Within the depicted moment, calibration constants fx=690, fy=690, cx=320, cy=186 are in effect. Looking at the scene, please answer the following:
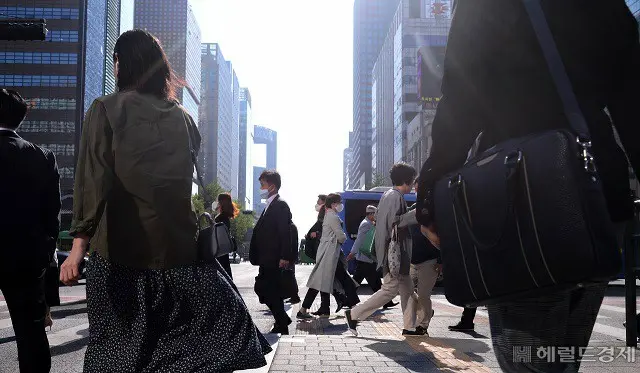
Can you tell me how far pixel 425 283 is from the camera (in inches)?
288

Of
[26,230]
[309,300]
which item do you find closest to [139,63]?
[26,230]

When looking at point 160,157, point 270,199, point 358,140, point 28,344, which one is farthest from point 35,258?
point 358,140

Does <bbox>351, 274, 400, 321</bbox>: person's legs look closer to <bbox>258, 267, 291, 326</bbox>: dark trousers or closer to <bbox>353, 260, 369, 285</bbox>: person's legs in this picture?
<bbox>258, 267, 291, 326</bbox>: dark trousers

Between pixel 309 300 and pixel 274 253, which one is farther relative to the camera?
pixel 309 300

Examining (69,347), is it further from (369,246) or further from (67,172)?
(67,172)

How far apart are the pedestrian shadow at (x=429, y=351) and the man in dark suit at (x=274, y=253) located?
1.28m

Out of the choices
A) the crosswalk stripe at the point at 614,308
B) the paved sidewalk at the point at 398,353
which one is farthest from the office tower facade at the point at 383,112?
the paved sidewalk at the point at 398,353

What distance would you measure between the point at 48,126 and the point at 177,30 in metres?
78.3

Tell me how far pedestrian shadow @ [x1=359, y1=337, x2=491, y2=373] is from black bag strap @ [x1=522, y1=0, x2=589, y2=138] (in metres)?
3.38

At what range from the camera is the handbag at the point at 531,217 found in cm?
139

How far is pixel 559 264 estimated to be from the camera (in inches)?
56.2

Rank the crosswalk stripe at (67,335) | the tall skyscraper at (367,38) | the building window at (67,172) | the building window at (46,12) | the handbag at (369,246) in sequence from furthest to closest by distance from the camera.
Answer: the tall skyscraper at (367,38), the building window at (46,12), the building window at (67,172), the handbag at (369,246), the crosswalk stripe at (67,335)

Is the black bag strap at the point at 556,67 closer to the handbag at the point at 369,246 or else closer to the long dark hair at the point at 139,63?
the long dark hair at the point at 139,63

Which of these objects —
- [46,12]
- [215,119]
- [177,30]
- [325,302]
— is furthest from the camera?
[215,119]
